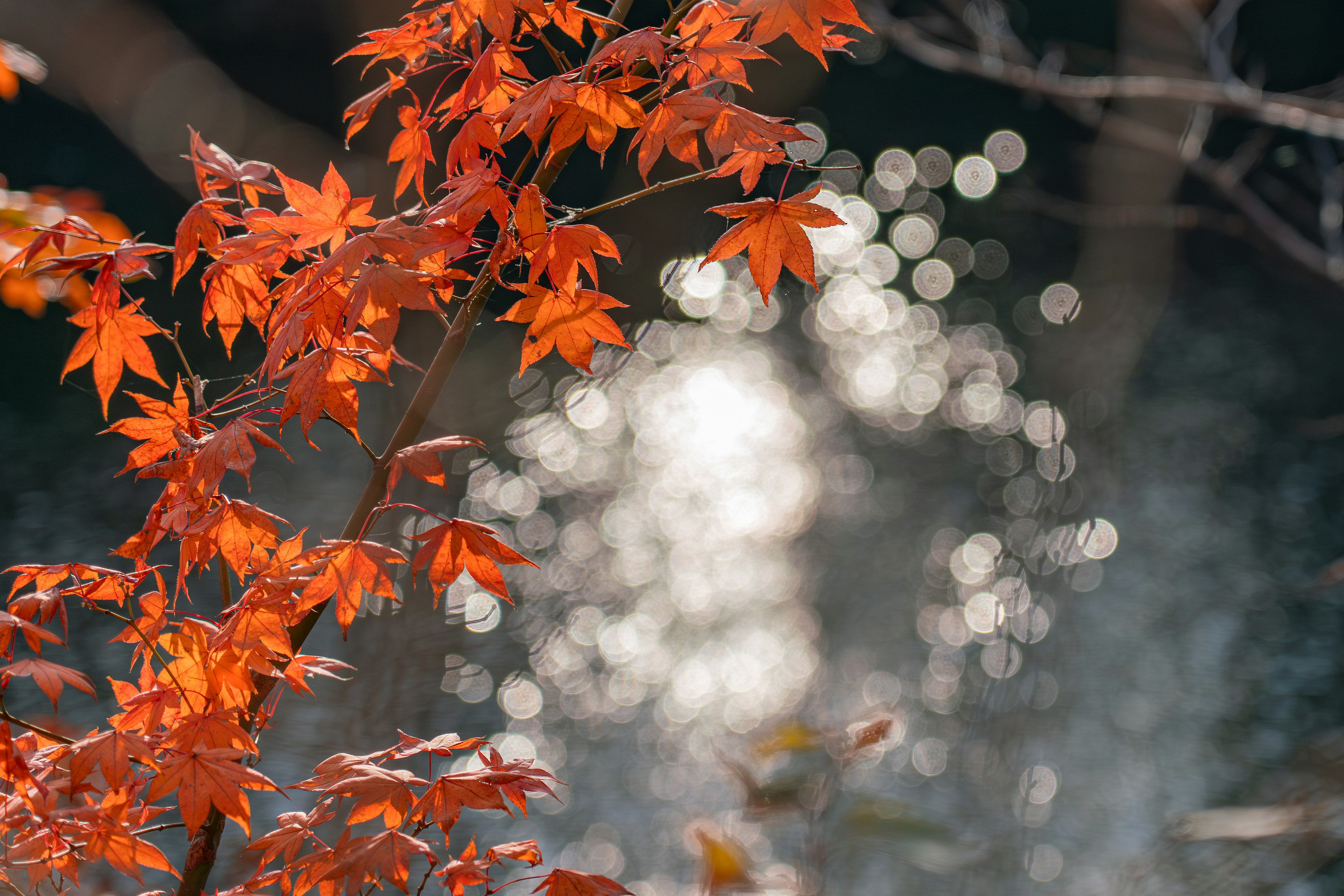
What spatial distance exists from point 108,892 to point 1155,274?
7098 mm

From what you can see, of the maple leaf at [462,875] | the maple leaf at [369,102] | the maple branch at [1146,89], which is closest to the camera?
the maple leaf at [462,875]

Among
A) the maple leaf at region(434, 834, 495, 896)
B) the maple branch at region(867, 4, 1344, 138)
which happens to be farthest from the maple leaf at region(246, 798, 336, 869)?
the maple branch at region(867, 4, 1344, 138)

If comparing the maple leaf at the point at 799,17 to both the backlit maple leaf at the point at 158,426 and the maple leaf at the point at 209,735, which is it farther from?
the maple leaf at the point at 209,735

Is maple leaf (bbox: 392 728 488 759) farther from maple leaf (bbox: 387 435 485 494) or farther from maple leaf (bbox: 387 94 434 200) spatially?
maple leaf (bbox: 387 94 434 200)

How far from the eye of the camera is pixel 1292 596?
3832 mm

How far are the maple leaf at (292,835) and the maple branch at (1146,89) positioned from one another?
1.64 metres

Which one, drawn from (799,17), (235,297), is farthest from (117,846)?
(799,17)

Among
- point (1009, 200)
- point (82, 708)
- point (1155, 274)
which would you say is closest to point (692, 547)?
point (82, 708)

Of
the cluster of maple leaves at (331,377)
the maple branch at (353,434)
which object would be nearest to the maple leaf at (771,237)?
the cluster of maple leaves at (331,377)

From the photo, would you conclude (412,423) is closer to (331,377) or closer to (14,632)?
(331,377)

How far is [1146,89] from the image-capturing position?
5.02 feet

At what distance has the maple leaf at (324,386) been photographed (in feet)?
2.23

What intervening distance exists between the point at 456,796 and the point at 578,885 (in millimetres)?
149

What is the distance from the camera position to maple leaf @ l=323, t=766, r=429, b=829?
2.34 ft
